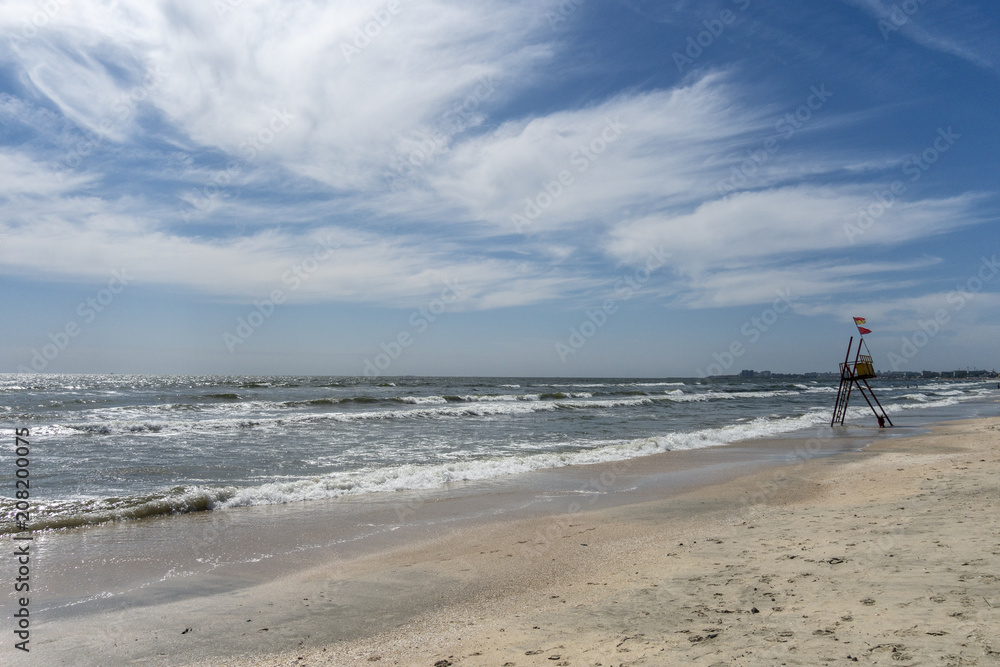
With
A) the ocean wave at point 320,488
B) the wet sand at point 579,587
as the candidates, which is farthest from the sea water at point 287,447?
the wet sand at point 579,587

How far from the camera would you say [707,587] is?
5.45 meters

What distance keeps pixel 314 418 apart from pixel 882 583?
26269 millimetres

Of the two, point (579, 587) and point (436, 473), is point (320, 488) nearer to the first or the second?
point (436, 473)

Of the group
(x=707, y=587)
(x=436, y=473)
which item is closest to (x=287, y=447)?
(x=436, y=473)

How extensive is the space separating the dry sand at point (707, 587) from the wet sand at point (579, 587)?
3 cm

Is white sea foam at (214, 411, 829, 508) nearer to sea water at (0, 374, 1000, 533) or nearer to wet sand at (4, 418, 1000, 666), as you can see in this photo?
sea water at (0, 374, 1000, 533)

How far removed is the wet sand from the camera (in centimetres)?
420

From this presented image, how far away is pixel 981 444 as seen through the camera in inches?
671

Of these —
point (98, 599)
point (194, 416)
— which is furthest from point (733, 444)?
point (194, 416)

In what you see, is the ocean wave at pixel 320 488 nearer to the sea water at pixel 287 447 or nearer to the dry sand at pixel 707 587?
the sea water at pixel 287 447

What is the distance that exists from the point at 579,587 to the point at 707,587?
4.22ft

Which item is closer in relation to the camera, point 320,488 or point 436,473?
point 320,488

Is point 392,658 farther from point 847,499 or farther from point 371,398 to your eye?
point 371,398

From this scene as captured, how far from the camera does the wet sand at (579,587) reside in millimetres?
4203
